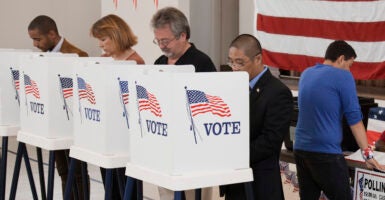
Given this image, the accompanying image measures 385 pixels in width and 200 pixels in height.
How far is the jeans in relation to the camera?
172 inches

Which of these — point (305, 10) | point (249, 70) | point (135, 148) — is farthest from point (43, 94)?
point (305, 10)

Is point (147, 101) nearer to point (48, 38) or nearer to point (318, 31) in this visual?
point (48, 38)

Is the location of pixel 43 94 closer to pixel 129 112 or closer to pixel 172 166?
pixel 129 112

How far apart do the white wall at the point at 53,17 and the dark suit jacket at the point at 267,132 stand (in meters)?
7.54

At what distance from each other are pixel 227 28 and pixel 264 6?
1.85m

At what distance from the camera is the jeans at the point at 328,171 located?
172 inches

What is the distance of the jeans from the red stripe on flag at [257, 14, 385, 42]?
1938 mm

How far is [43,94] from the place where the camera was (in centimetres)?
425

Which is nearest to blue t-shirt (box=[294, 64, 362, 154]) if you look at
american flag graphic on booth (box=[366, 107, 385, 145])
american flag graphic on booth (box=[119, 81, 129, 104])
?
american flag graphic on booth (box=[366, 107, 385, 145])

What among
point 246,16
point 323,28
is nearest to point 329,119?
point 323,28

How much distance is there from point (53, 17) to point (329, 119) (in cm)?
725

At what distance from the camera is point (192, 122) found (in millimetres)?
3152

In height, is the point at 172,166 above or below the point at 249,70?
below

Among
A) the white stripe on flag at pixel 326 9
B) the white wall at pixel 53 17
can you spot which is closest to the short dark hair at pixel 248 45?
the white stripe on flag at pixel 326 9
